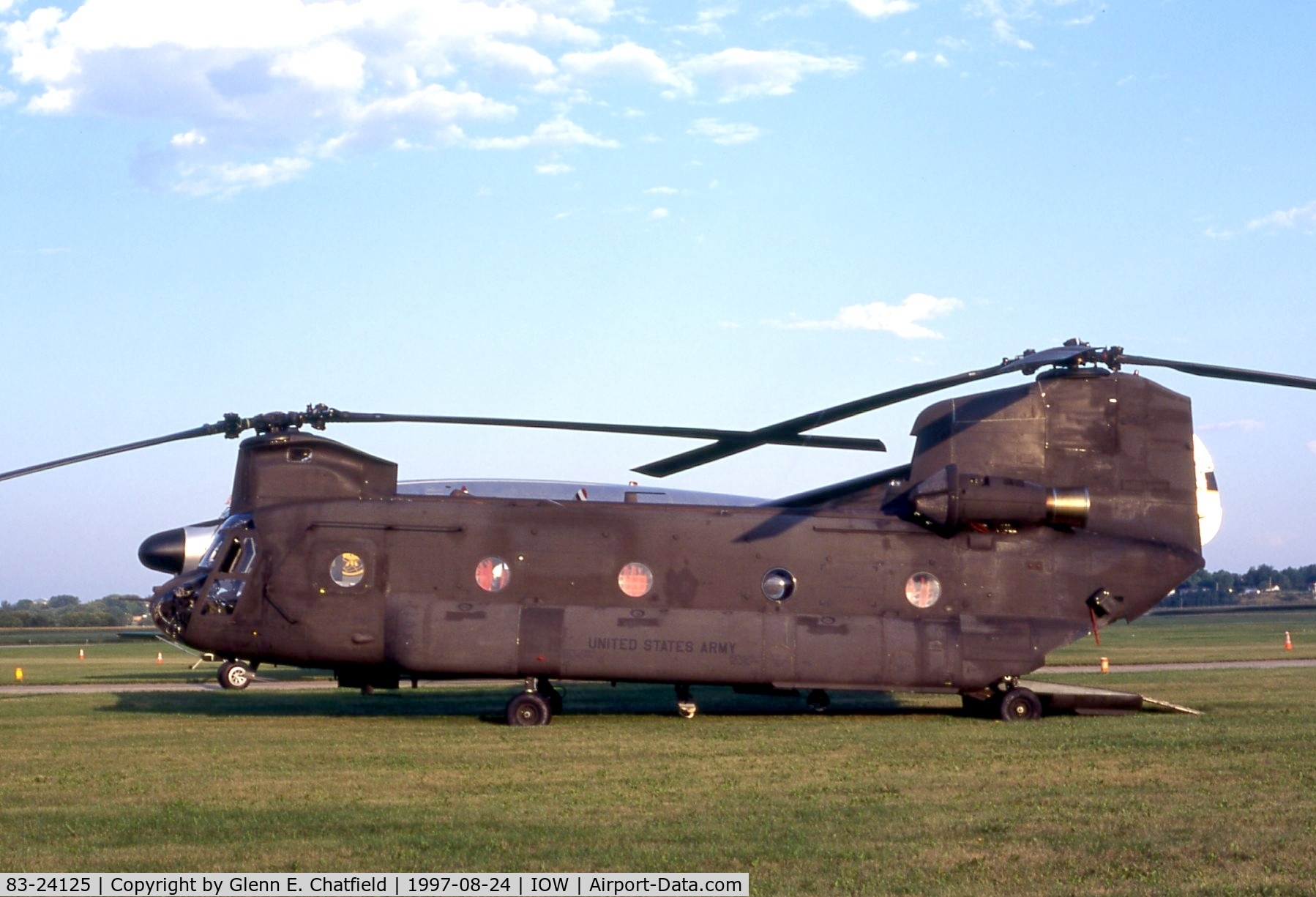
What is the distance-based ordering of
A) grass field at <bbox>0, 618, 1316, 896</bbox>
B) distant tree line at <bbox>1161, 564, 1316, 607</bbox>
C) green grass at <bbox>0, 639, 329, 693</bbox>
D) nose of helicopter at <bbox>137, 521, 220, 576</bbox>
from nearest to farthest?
grass field at <bbox>0, 618, 1316, 896</bbox>, nose of helicopter at <bbox>137, 521, 220, 576</bbox>, green grass at <bbox>0, 639, 329, 693</bbox>, distant tree line at <bbox>1161, 564, 1316, 607</bbox>

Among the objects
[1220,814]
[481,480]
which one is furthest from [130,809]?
[481,480]

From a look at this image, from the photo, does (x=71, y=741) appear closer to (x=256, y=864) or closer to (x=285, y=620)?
(x=285, y=620)

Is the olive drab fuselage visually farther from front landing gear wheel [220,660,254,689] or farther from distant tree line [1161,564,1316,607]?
distant tree line [1161,564,1316,607]

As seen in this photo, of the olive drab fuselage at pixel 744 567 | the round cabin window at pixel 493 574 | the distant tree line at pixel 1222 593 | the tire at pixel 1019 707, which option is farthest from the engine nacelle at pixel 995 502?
the distant tree line at pixel 1222 593

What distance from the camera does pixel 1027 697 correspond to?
18.0m

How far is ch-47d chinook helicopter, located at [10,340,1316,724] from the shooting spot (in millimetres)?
17672

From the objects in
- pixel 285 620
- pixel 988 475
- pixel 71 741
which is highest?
pixel 988 475

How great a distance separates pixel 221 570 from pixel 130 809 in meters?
7.64

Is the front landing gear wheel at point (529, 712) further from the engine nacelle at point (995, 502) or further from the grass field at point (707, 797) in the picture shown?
the engine nacelle at point (995, 502)

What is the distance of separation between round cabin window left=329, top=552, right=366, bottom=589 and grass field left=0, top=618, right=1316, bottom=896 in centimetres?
205
